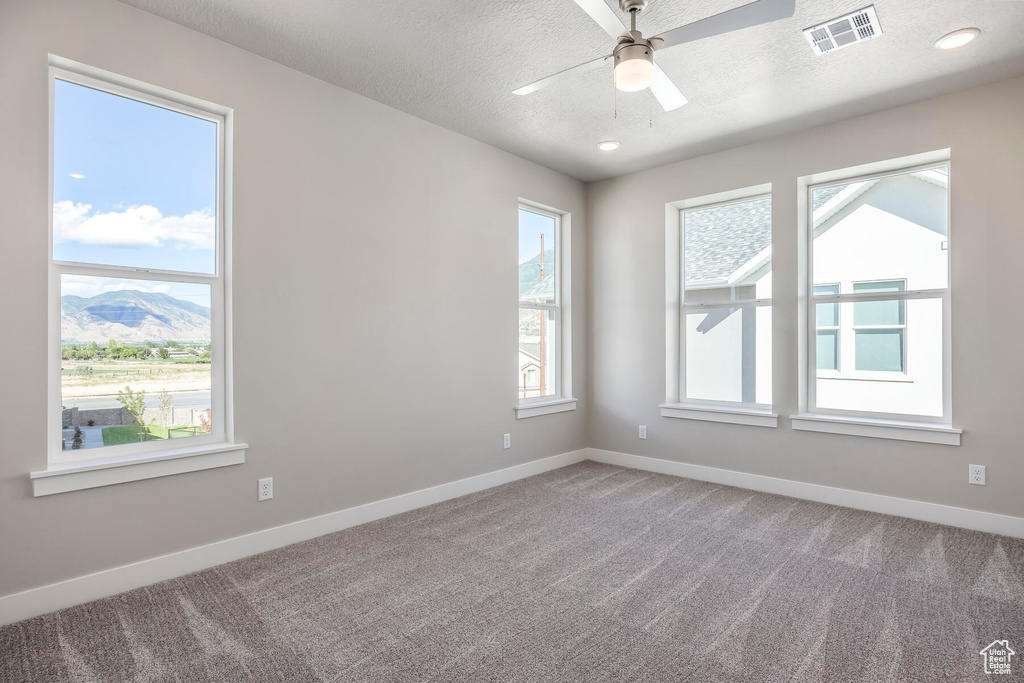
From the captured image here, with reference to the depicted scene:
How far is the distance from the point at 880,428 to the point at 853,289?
1025 mm

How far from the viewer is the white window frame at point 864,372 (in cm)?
339

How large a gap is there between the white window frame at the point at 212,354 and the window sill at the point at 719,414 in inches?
134

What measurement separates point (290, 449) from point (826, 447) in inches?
146

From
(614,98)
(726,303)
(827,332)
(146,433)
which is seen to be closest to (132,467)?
(146,433)

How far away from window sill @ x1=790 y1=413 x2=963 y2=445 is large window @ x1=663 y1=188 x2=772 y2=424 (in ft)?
1.27

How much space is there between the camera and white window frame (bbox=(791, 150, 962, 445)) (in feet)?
11.1

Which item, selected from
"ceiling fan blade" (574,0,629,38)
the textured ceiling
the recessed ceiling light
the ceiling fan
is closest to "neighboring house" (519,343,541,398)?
the textured ceiling

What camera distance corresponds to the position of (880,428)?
3541 mm

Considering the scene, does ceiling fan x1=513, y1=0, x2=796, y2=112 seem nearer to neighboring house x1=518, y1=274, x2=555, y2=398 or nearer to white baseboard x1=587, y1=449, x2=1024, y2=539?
neighboring house x1=518, y1=274, x2=555, y2=398

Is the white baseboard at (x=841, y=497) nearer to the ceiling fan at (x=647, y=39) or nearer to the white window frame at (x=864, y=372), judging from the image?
the white window frame at (x=864, y=372)

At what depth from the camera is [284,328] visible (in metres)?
2.99

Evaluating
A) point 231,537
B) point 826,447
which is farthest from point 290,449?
point 826,447

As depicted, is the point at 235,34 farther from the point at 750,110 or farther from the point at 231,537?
the point at 750,110

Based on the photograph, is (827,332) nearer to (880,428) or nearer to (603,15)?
(880,428)
